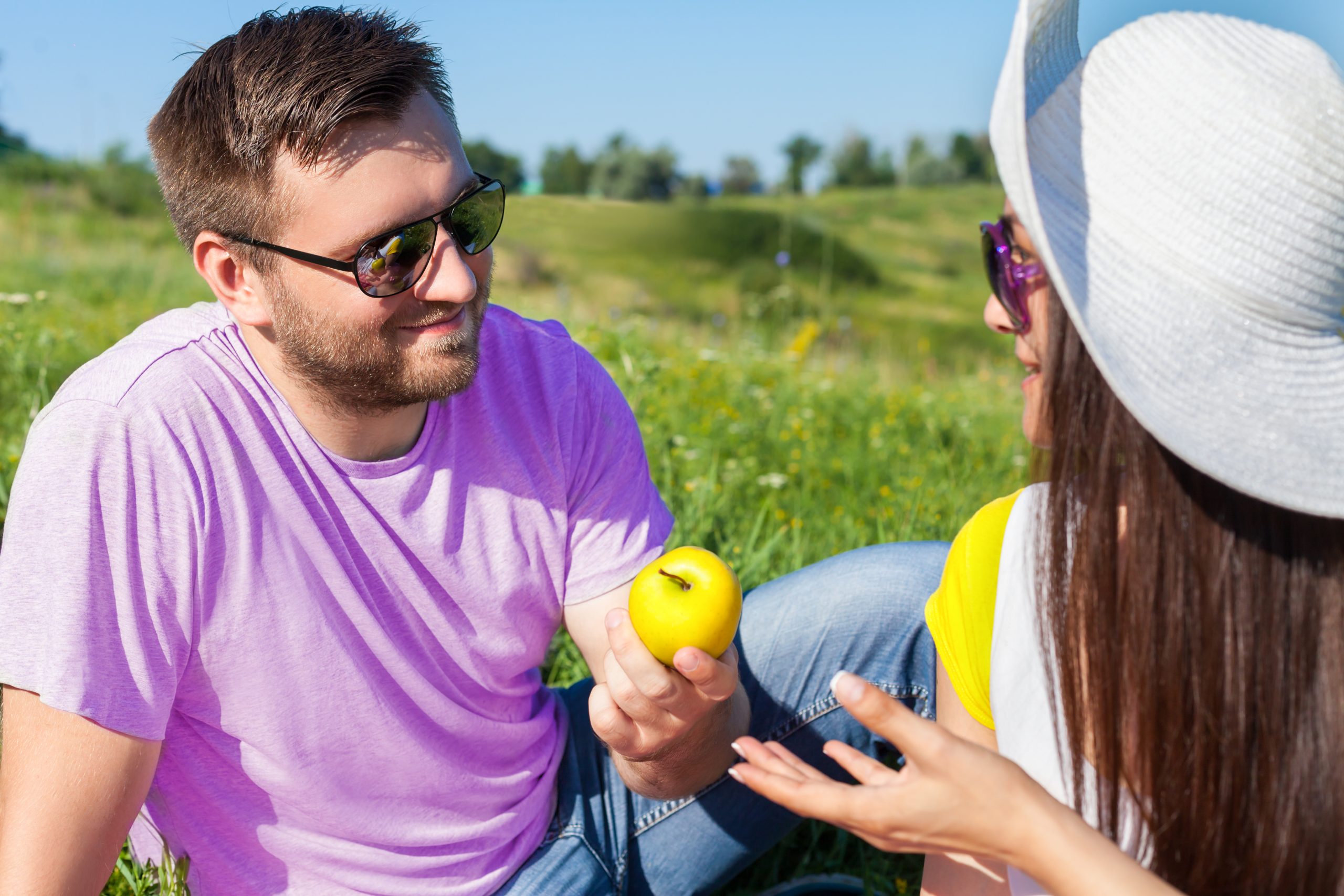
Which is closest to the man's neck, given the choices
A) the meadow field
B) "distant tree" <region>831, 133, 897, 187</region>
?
the meadow field

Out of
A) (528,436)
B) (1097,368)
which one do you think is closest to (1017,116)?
(1097,368)

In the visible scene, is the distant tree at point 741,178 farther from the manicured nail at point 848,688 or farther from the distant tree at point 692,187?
the manicured nail at point 848,688

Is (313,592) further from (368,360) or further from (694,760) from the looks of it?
(694,760)

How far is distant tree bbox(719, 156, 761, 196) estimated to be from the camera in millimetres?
28281

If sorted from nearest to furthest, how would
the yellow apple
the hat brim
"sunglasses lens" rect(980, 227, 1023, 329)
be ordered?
the hat brim < "sunglasses lens" rect(980, 227, 1023, 329) < the yellow apple

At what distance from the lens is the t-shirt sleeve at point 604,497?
1.94 meters

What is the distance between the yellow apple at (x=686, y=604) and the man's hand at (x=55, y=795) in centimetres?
74

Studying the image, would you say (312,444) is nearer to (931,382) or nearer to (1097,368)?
(1097,368)

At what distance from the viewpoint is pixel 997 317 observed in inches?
56.5

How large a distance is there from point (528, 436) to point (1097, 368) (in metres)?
1.04

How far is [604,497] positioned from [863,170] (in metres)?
36.7

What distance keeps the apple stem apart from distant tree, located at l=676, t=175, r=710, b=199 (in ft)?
84.2

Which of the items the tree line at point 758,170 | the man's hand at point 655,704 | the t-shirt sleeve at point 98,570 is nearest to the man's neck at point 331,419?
the t-shirt sleeve at point 98,570

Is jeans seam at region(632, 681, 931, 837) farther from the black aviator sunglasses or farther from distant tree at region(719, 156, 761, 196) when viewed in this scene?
distant tree at region(719, 156, 761, 196)
